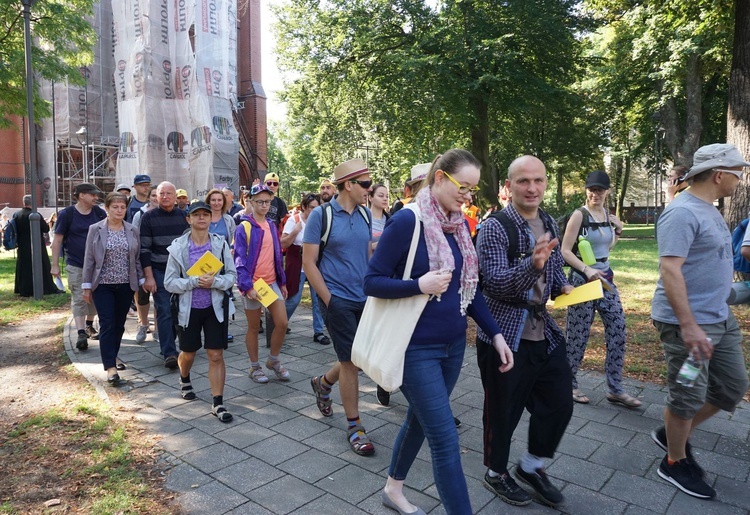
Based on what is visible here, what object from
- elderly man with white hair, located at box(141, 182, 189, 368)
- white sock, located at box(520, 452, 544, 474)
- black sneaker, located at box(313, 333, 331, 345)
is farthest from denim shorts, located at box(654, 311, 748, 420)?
elderly man with white hair, located at box(141, 182, 189, 368)

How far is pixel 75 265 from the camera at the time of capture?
7402 millimetres

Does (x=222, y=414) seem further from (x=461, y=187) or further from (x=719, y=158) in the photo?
(x=719, y=158)

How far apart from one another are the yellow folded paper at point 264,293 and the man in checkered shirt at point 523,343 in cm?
266

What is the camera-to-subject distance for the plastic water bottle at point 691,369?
3.12m

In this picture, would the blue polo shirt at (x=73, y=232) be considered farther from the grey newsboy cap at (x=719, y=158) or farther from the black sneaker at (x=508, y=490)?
the grey newsboy cap at (x=719, y=158)

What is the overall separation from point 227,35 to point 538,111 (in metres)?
14.0

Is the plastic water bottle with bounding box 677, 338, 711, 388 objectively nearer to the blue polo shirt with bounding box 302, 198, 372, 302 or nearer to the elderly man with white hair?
the blue polo shirt with bounding box 302, 198, 372, 302

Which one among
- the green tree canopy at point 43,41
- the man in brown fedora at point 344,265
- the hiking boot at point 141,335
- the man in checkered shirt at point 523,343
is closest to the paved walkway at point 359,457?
the man in checkered shirt at point 523,343

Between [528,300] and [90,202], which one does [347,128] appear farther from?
[528,300]

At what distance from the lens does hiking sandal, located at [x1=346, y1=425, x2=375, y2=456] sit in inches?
155

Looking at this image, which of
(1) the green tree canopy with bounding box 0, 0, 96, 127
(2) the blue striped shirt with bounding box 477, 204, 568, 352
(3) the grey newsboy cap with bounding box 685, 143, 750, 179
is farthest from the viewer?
(1) the green tree canopy with bounding box 0, 0, 96, 127

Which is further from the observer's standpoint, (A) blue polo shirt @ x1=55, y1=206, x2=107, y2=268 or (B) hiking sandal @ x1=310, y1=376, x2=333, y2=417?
(A) blue polo shirt @ x1=55, y1=206, x2=107, y2=268

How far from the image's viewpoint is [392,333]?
2.65 m

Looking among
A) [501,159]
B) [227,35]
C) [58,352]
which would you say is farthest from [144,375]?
[501,159]
